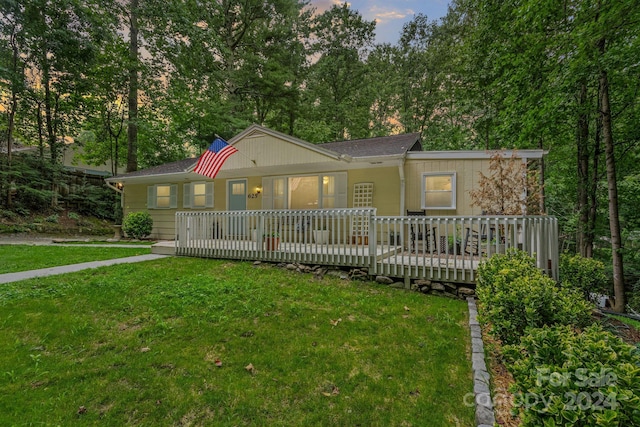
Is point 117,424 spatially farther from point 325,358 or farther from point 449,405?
point 449,405

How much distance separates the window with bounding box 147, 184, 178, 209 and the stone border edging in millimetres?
12320

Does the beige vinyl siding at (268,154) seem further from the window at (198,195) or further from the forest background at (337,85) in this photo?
the forest background at (337,85)

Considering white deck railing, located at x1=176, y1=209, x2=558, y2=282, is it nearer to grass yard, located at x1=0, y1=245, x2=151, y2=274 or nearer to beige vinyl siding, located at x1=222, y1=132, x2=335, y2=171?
grass yard, located at x1=0, y1=245, x2=151, y2=274

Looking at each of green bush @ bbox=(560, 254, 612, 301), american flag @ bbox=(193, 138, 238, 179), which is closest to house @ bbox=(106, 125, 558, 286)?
green bush @ bbox=(560, 254, 612, 301)

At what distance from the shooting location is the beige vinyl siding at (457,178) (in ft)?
25.7

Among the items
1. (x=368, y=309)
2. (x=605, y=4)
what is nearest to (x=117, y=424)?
(x=368, y=309)

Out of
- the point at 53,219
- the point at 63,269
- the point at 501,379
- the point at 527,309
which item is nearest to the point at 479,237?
the point at 527,309

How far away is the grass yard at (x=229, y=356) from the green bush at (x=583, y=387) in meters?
0.93

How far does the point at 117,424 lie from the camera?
6.71ft

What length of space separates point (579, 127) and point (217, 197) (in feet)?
39.9

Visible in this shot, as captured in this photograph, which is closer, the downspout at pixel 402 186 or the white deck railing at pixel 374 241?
the white deck railing at pixel 374 241

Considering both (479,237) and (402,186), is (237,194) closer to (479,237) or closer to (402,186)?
(402,186)

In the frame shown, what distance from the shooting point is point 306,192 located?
1226cm

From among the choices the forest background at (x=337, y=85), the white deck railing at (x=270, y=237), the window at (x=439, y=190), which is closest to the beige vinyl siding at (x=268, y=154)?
the white deck railing at (x=270, y=237)
